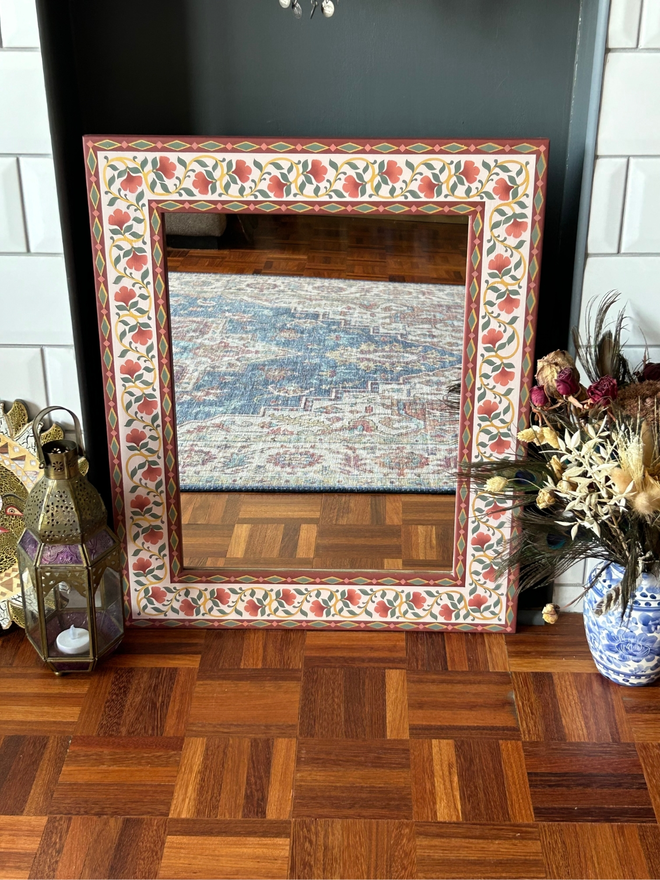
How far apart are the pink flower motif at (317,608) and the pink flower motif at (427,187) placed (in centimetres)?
82

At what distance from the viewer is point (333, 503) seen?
1.94 metres

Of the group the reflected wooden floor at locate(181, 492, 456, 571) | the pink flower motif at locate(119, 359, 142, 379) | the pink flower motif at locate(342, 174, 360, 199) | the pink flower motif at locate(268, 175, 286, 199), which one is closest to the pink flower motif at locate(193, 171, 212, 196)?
the pink flower motif at locate(268, 175, 286, 199)

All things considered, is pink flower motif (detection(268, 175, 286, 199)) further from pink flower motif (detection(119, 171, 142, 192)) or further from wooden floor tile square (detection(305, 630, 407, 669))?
wooden floor tile square (detection(305, 630, 407, 669))

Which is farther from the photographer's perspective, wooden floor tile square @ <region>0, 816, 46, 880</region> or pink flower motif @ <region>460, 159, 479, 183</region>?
pink flower motif @ <region>460, 159, 479, 183</region>

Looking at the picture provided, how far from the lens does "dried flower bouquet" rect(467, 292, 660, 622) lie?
5.11 ft

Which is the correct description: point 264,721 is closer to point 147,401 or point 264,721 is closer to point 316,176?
point 147,401

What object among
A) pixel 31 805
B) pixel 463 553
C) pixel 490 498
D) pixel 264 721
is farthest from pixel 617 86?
pixel 31 805

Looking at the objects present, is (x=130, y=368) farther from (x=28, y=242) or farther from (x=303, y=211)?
(x=303, y=211)

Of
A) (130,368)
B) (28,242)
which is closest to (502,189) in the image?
(130,368)

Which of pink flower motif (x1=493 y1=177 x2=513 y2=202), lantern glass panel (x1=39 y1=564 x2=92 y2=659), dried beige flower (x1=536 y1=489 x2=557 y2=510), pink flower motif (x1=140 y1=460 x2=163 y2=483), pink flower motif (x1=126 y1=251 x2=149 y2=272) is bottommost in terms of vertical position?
lantern glass panel (x1=39 y1=564 x2=92 y2=659)

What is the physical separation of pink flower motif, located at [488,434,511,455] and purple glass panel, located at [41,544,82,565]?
2.63 ft

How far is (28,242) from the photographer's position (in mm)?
1765

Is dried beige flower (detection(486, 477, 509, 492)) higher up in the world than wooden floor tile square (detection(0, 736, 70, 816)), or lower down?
higher up

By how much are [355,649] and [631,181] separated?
1.02 meters
